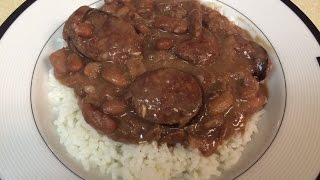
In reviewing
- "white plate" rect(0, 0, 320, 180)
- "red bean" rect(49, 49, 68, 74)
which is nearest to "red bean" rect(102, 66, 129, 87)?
"red bean" rect(49, 49, 68, 74)

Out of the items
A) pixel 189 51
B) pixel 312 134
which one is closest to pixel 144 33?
pixel 189 51

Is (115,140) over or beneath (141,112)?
beneath

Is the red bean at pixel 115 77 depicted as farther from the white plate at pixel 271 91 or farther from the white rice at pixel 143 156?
the white plate at pixel 271 91

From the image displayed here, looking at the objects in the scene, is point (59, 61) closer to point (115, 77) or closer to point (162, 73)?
point (115, 77)

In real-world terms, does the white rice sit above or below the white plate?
below

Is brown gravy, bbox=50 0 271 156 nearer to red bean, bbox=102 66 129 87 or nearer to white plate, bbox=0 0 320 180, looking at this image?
red bean, bbox=102 66 129 87

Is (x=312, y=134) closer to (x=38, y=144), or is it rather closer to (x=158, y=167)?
(x=158, y=167)

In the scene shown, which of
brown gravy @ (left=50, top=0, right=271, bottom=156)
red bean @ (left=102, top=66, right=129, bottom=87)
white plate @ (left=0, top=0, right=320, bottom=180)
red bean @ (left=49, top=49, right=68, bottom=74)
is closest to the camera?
Answer: white plate @ (left=0, top=0, right=320, bottom=180)

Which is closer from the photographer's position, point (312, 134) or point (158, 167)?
point (312, 134)
